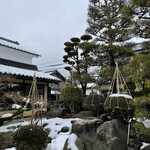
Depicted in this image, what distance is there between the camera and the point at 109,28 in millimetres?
7824

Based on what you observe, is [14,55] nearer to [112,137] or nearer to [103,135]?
[103,135]

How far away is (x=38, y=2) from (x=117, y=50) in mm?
5326

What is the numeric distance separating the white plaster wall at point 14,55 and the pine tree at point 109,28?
17.1ft

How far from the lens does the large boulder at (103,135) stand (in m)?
3.26

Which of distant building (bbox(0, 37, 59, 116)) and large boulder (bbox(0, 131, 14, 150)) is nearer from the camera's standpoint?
large boulder (bbox(0, 131, 14, 150))

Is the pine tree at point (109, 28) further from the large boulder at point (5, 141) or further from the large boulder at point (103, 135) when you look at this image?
the large boulder at point (5, 141)

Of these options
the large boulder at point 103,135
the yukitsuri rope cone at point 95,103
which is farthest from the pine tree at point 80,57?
the large boulder at point 103,135

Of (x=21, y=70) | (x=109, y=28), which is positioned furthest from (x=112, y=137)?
(x=109, y=28)

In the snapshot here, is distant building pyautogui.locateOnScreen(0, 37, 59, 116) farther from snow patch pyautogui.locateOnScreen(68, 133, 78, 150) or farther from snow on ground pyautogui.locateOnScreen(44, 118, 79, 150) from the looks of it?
snow patch pyautogui.locateOnScreen(68, 133, 78, 150)

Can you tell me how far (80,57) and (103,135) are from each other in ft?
24.0

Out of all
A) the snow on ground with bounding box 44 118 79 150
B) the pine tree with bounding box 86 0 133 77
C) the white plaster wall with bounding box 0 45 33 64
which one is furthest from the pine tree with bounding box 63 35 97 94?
the snow on ground with bounding box 44 118 79 150

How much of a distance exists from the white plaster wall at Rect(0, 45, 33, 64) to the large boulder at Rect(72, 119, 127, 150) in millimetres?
7594

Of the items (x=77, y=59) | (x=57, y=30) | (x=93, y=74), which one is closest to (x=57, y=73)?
(x=57, y=30)

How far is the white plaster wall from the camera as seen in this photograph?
916cm
